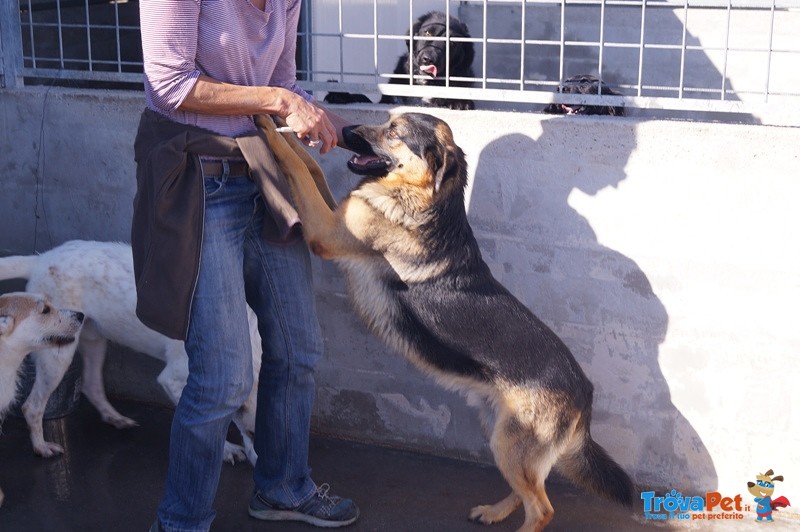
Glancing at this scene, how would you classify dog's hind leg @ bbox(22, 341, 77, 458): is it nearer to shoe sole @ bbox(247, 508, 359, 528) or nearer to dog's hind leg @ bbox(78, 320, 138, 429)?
dog's hind leg @ bbox(78, 320, 138, 429)

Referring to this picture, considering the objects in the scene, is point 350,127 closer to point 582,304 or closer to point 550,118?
point 550,118

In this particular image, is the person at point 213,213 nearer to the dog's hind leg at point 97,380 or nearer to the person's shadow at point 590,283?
the person's shadow at point 590,283

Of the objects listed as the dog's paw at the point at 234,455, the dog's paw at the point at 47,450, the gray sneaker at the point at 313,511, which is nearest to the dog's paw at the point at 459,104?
the dog's paw at the point at 234,455

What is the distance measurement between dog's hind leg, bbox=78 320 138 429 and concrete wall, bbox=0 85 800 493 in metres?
1.19

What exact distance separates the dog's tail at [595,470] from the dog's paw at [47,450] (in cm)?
223

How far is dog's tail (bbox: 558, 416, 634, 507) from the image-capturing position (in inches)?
132

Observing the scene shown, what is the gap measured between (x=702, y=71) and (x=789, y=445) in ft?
20.4

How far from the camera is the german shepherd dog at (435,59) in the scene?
15.9ft

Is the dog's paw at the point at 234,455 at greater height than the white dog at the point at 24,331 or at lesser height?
lesser

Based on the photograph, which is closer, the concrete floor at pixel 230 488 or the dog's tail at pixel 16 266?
the concrete floor at pixel 230 488

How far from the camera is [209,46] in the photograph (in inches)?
106

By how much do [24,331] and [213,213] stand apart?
131 centimetres

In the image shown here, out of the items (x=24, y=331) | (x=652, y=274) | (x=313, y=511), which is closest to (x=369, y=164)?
(x=652, y=274)

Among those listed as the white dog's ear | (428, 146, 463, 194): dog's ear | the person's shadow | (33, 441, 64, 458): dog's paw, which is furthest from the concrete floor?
(428, 146, 463, 194): dog's ear
